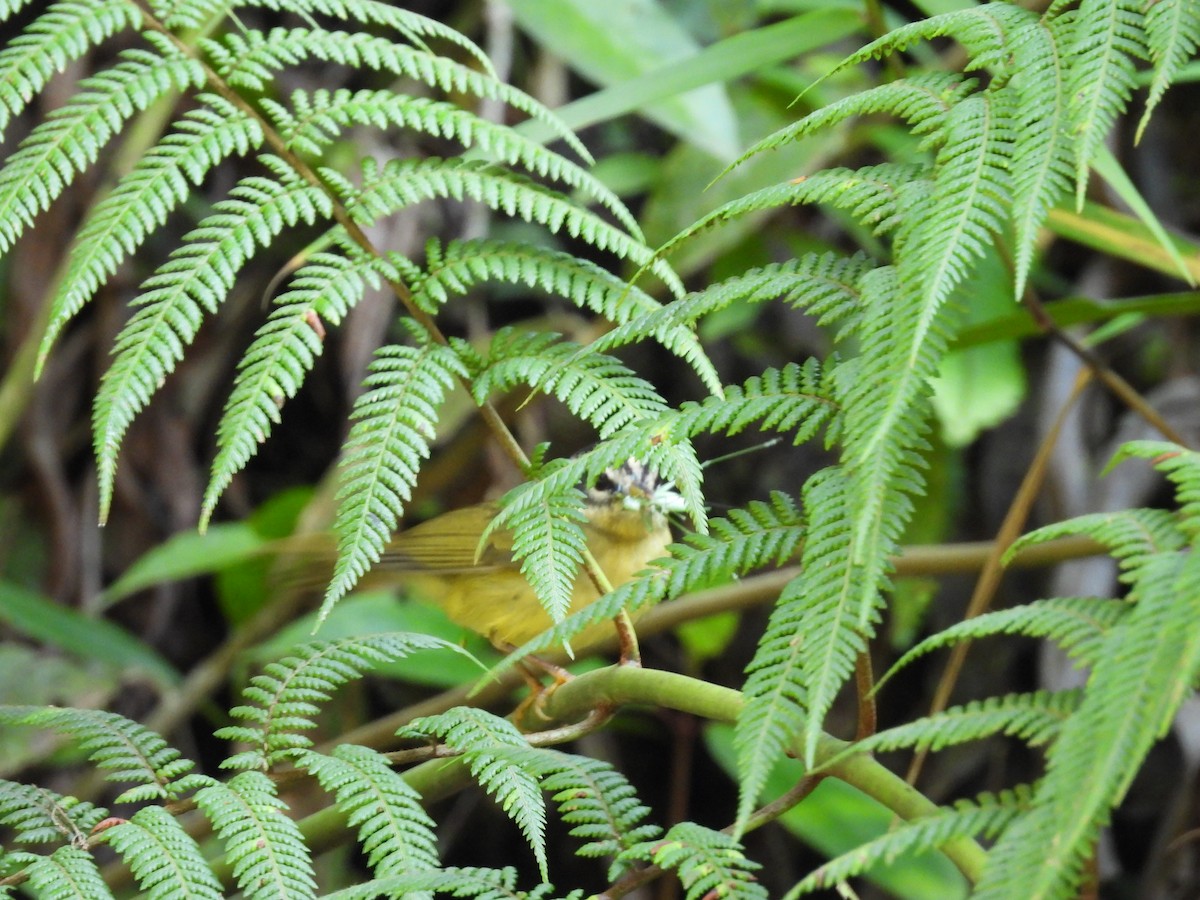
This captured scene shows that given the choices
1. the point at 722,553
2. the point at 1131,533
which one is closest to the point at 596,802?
the point at 722,553

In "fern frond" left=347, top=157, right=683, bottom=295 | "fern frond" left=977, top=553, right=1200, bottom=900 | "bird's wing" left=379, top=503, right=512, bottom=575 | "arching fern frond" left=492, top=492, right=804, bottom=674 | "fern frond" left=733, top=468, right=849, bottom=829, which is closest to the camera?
"fern frond" left=977, top=553, right=1200, bottom=900

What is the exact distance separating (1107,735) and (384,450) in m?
0.59

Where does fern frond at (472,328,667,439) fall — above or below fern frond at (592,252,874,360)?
below

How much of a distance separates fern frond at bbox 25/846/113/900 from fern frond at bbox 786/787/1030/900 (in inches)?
20.0

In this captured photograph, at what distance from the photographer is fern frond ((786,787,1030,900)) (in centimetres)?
69

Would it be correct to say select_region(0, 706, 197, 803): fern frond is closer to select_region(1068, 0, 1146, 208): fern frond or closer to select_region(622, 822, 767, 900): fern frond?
select_region(622, 822, 767, 900): fern frond

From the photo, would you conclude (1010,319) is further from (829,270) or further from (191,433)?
(191,433)

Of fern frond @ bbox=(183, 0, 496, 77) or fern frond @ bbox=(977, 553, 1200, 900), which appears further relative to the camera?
fern frond @ bbox=(183, 0, 496, 77)

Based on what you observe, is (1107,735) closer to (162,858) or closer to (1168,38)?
(1168,38)

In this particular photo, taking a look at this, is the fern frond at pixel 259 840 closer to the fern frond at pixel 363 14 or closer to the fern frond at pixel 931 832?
the fern frond at pixel 931 832

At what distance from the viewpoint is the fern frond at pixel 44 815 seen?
979 mm

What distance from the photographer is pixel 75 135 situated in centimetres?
106

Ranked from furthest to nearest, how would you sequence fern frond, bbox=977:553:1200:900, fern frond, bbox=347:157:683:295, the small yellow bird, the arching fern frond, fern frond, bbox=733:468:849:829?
the small yellow bird, fern frond, bbox=347:157:683:295, the arching fern frond, fern frond, bbox=733:468:849:829, fern frond, bbox=977:553:1200:900

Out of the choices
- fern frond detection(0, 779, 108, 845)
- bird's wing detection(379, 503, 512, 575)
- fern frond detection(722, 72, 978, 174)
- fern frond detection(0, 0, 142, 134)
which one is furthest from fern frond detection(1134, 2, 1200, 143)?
bird's wing detection(379, 503, 512, 575)
